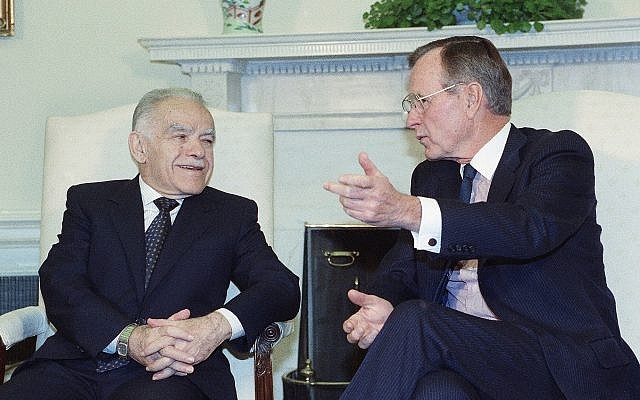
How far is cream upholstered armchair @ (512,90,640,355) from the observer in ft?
9.50

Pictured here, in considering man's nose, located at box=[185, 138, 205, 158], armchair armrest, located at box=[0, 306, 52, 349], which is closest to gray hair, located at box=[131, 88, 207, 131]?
man's nose, located at box=[185, 138, 205, 158]

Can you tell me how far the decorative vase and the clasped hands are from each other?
5.25ft

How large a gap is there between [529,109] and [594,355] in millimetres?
1022

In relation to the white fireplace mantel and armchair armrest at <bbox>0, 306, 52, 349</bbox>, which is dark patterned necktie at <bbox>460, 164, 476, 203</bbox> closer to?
the white fireplace mantel

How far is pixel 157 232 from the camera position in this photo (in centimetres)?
295

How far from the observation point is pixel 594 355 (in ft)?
7.63

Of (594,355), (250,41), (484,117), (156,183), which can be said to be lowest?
(594,355)

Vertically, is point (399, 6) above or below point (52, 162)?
above

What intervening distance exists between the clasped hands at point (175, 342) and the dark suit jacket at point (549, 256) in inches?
19.6

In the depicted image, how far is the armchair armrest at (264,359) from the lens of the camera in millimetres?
2778

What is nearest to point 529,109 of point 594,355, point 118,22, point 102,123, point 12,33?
point 594,355

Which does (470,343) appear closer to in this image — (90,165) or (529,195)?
(529,195)

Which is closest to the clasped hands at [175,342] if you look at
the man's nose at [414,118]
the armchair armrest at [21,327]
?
the armchair armrest at [21,327]

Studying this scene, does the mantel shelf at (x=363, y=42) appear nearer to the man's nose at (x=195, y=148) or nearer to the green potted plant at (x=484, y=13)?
the green potted plant at (x=484, y=13)
